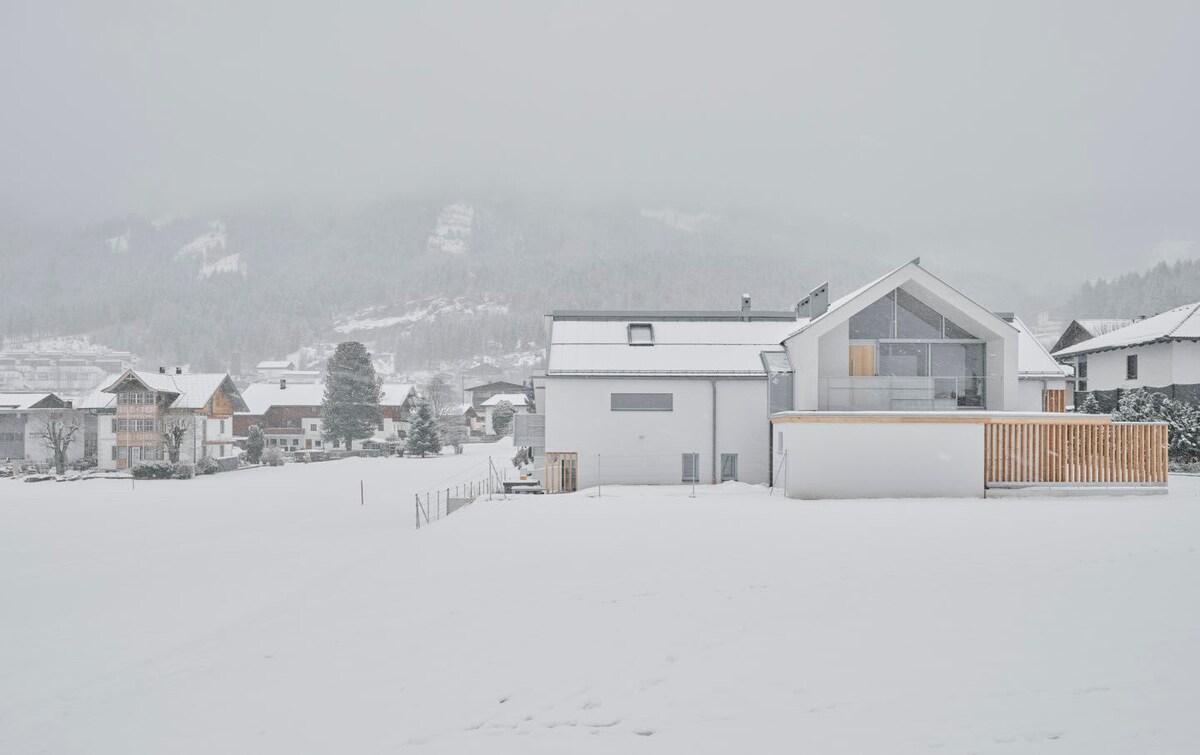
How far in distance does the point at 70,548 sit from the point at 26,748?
17.6 m

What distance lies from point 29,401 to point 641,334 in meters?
62.7

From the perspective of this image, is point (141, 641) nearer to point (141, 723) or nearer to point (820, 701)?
point (141, 723)

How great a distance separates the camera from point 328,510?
102 feet

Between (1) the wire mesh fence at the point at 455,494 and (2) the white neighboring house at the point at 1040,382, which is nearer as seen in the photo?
(1) the wire mesh fence at the point at 455,494

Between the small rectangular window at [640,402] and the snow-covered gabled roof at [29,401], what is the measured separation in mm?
60738

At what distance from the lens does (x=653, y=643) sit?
838 cm

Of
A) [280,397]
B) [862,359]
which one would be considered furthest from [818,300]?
[280,397]

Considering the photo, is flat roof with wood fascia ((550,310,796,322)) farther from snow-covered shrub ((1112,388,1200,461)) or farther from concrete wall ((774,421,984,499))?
snow-covered shrub ((1112,388,1200,461))

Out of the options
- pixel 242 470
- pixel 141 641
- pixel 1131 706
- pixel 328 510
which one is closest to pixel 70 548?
pixel 328 510

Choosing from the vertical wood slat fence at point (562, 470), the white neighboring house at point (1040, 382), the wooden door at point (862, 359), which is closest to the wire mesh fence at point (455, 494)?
the vertical wood slat fence at point (562, 470)

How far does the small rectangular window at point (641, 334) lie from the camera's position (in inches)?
1261

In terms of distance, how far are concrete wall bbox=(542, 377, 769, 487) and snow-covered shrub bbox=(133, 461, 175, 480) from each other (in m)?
36.5

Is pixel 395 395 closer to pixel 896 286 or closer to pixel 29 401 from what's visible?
pixel 29 401

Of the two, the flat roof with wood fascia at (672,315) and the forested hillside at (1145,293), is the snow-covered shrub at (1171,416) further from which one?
the forested hillside at (1145,293)
